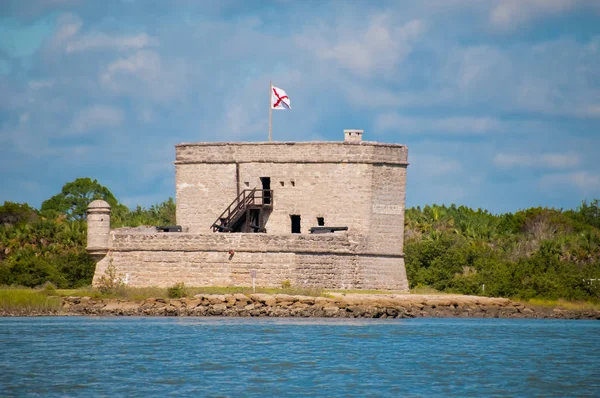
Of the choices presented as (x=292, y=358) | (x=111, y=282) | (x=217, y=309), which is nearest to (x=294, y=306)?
(x=217, y=309)

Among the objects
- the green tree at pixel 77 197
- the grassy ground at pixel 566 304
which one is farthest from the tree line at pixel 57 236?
the grassy ground at pixel 566 304

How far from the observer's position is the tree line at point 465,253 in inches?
1647

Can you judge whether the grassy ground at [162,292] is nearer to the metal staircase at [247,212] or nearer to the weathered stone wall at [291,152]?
the metal staircase at [247,212]

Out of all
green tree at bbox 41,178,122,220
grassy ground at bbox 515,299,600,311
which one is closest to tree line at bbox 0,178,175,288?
green tree at bbox 41,178,122,220

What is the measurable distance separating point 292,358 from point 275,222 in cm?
1496

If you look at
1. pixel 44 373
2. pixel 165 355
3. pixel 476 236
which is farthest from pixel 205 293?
pixel 476 236

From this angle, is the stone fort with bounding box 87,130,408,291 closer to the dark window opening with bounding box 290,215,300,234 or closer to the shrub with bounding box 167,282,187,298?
the dark window opening with bounding box 290,215,300,234

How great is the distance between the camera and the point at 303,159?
40906mm

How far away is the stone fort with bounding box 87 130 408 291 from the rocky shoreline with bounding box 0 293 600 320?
2.10 meters

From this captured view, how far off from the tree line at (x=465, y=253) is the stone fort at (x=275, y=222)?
10.9ft

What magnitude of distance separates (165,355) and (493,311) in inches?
608

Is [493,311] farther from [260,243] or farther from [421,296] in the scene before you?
[260,243]

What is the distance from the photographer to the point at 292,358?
27000 mm

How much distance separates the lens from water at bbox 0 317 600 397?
2294cm
